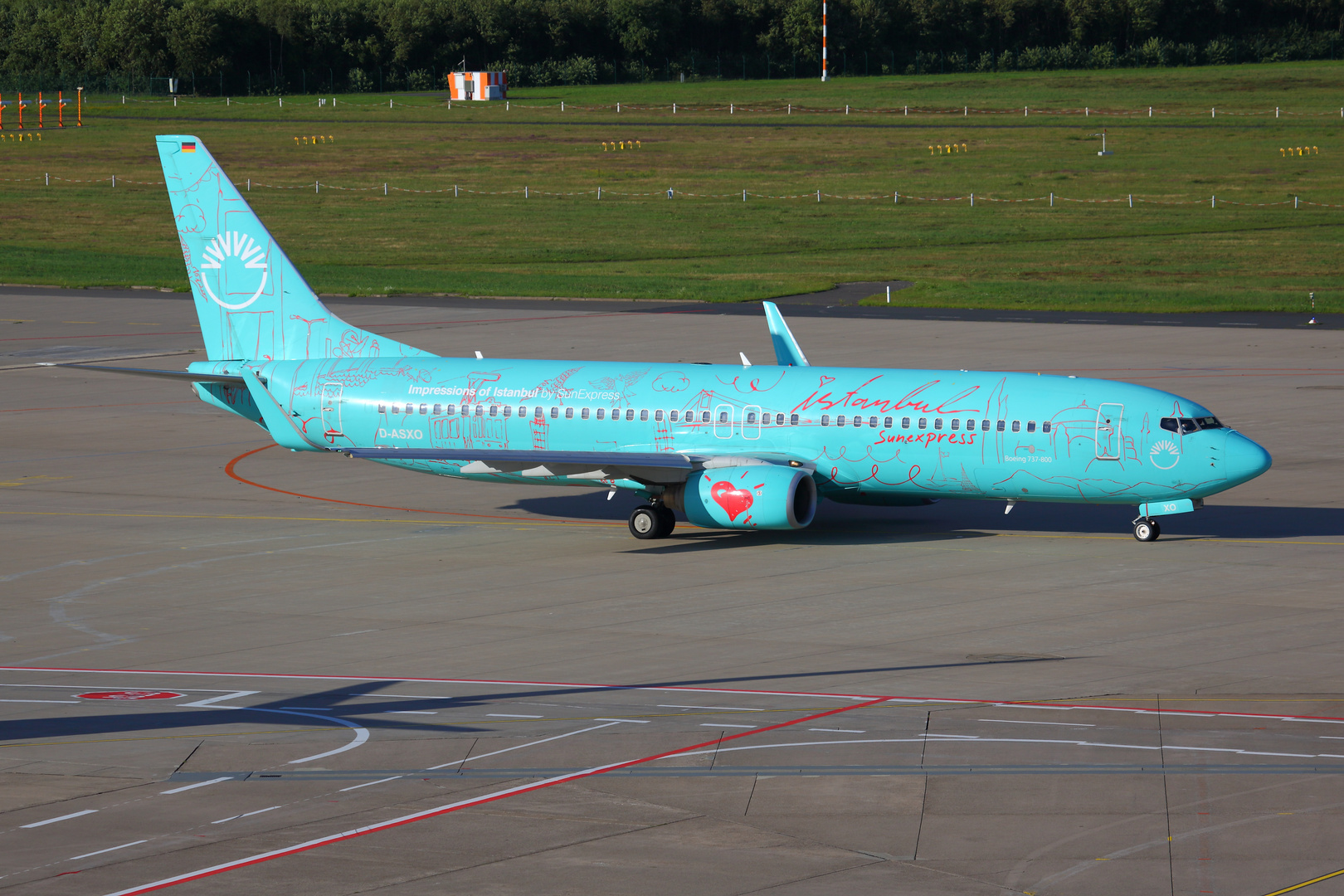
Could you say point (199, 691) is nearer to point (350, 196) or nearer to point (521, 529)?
point (521, 529)

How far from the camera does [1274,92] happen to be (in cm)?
19162

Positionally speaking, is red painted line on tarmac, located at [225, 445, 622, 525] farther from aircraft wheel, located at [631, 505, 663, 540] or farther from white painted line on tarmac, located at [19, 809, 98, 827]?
white painted line on tarmac, located at [19, 809, 98, 827]

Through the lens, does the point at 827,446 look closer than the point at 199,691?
No

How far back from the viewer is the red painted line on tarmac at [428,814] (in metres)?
19.4

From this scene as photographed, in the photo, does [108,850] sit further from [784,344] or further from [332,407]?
[784,344]

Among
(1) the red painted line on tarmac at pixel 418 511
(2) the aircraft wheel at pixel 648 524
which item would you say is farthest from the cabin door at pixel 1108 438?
(1) the red painted line on tarmac at pixel 418 511

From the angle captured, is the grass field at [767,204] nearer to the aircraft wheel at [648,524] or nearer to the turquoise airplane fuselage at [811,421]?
the turquoise airplane fuselage at [811,421]

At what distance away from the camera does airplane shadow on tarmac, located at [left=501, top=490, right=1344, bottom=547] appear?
4266 cm

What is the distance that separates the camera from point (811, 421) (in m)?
41.8

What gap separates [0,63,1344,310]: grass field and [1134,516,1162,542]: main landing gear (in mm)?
54453

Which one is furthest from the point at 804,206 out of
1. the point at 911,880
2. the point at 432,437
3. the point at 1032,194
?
the point at 911,880

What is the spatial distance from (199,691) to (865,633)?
12648 millimetres

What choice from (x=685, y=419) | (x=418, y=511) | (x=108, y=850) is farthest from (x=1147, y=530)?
(x=108, y=850)

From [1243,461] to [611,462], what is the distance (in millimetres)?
15217
